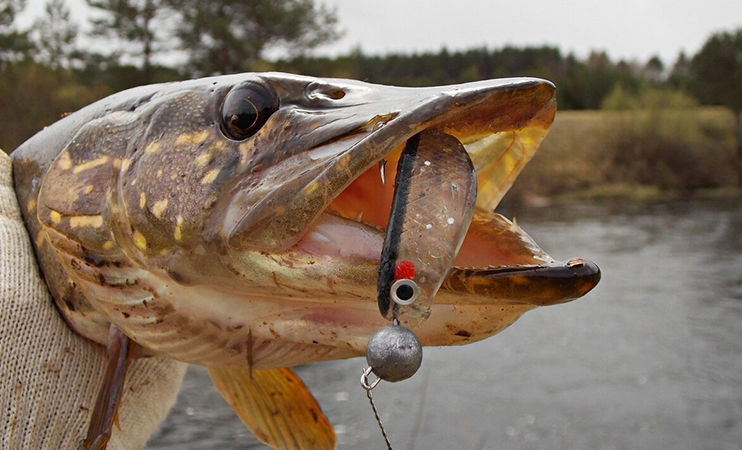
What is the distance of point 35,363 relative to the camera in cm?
133

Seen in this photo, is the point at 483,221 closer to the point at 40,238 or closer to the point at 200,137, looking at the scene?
the point at 200,137

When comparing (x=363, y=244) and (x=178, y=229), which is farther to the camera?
(x=178, y=229)

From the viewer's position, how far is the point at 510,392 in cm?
754

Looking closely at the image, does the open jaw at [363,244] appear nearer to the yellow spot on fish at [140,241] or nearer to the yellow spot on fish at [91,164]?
the yellow spot on fish at [140,241]

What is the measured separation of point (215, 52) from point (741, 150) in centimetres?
2651

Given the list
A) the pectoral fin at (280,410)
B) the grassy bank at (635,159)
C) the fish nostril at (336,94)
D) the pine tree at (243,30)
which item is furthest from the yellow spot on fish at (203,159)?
the grassy bank at (635,159)

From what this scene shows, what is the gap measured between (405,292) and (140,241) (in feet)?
1.73

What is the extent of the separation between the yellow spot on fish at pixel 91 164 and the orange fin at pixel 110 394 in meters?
0.31

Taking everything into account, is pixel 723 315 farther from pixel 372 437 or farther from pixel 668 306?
pixel 372 437

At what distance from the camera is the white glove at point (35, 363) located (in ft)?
4.26

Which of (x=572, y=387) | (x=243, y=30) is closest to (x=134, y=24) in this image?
(x=243, y=30)

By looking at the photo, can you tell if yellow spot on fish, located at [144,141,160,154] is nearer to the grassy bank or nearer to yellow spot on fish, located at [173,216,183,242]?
yellow spot on fish, located at [173,216,183,242]

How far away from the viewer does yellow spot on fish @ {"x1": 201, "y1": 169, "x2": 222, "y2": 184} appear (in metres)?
1.04

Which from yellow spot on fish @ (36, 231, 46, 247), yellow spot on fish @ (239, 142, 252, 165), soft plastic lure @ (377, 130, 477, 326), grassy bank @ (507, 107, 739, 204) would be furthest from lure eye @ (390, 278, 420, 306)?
grassy bank @ (507, 107, 739, 204)
